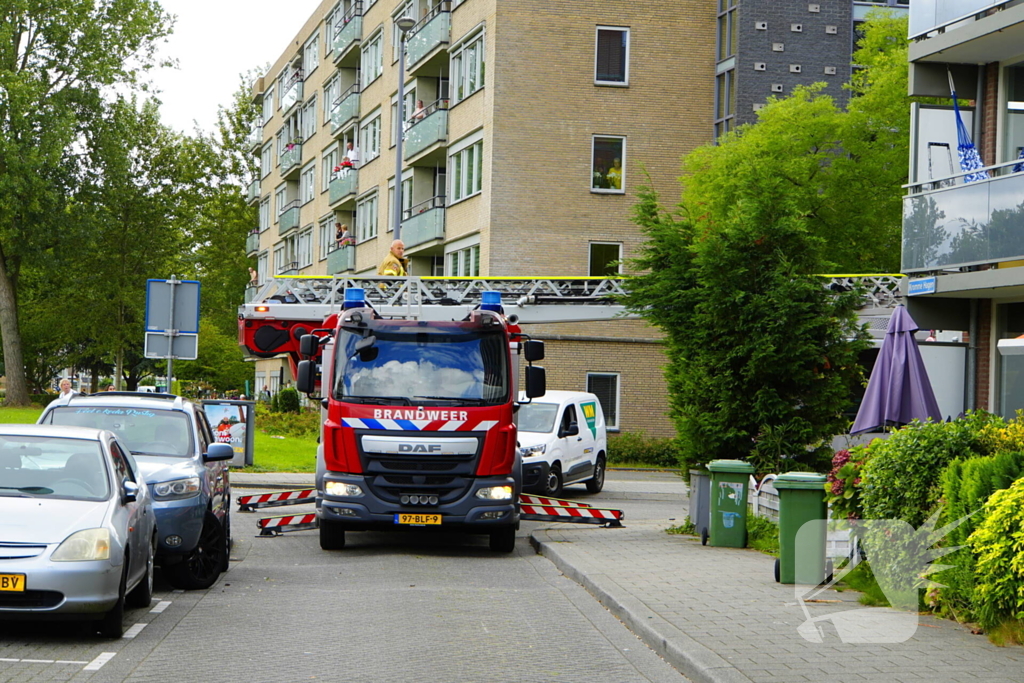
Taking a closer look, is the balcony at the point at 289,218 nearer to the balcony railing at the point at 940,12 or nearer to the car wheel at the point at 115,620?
the balcony railing at the point at 940,12

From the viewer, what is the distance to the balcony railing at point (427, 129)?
136ft

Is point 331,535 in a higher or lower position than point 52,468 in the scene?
lower

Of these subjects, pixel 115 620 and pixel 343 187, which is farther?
pixel 343 187

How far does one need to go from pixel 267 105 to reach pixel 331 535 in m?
64.1

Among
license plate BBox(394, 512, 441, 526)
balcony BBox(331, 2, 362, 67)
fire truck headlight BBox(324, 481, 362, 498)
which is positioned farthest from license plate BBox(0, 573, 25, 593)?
balcony BBox(331, 2, 362, 67)

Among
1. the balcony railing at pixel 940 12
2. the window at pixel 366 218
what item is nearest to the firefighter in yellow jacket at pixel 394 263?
the balcony railing at pixel 940 12

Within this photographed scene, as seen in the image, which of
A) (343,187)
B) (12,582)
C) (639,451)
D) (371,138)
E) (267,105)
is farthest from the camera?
(267,105)

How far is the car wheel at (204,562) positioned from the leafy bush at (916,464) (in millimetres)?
5770

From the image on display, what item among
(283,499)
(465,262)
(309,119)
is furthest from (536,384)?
(309,119)

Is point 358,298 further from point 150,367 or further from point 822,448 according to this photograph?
point 150,367

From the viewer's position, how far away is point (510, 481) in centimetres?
1512

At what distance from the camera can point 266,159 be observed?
75125 millimetres

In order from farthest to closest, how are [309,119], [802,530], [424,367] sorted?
1. [309,119]
2. [424,367]
3. [802,530]

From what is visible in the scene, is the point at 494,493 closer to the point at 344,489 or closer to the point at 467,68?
the point at 344,489
